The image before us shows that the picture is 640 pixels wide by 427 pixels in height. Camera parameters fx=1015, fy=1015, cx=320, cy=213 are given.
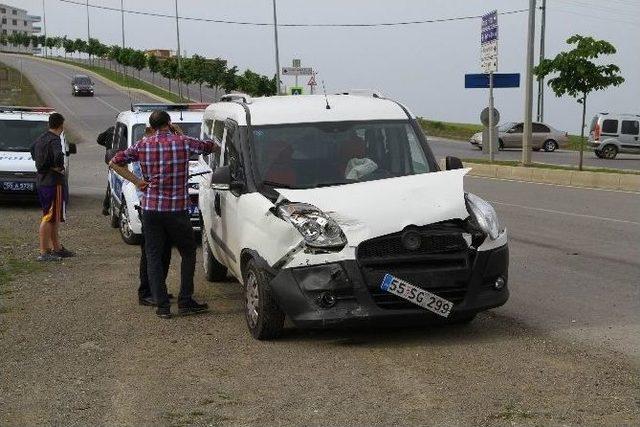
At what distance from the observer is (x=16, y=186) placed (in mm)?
18547

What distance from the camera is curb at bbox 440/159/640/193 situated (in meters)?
22.7

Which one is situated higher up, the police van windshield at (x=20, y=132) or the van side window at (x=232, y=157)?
the van side window at (x=232, y=157)

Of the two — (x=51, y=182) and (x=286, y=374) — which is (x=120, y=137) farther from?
(x=286, y=374)

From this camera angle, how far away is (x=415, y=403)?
5828 mm

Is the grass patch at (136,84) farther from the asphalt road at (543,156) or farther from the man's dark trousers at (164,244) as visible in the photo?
the man's dark trousers at (164,244)

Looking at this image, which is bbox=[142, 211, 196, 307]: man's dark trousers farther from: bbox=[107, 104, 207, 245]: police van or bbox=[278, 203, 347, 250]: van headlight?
bbox=[107, 104, 207, 245]: police van

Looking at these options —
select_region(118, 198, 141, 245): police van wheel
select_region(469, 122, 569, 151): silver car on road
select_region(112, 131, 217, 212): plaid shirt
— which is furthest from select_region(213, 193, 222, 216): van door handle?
select_region(469, 122, 569, 151): silver car on road

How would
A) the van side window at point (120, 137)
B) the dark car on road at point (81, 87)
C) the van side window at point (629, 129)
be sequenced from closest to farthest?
Answer: 1. the van side window at point (120, 137)
2. the van side window at point (629, 129)
3. the dark car on road at point (81, 87)

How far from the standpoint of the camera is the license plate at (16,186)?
18531mm

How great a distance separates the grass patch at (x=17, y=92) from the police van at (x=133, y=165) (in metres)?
54.9

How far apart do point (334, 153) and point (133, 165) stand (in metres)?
6.07

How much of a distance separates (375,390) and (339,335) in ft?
5.15

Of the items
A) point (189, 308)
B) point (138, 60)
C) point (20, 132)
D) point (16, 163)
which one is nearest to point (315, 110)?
point (189, 308)

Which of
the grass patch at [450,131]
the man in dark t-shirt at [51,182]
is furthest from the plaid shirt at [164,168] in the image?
A: the grass patch at [450,131]
